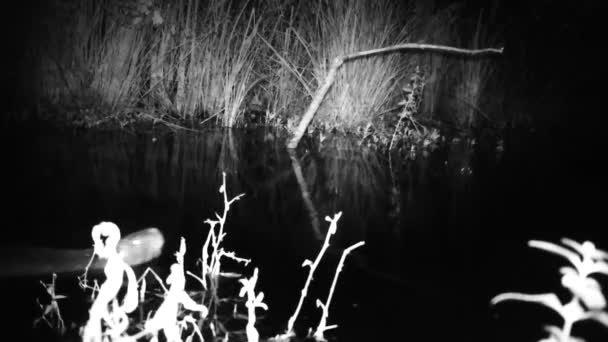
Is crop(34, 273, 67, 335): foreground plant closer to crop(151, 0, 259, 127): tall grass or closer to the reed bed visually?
the reed bed

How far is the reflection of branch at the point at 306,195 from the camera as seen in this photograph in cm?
284

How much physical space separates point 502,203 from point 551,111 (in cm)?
655

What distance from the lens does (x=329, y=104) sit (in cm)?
588

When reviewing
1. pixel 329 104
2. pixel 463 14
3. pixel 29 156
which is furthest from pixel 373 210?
pixel 463 14

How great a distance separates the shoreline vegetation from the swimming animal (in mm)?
3057

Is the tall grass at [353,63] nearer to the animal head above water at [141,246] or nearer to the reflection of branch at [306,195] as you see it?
the reflection of branch at [306,195]

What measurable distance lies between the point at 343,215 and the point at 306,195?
445mm

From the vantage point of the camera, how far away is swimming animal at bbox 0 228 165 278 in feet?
6.74

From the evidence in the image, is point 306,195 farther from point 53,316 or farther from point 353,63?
point 353,63

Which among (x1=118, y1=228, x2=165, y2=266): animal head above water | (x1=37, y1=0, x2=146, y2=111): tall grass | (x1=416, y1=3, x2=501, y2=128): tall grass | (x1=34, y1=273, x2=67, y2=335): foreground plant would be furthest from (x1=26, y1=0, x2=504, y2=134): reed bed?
(x1=34, y1=273, x2=67, y2=335): foreground plant

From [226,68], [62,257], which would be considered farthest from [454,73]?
[62,257]

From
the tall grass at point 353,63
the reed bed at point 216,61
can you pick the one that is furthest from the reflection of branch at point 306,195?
the reed bed at point 216,61

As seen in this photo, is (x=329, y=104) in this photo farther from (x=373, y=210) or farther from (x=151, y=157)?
(x=373, y=210)

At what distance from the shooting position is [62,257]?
2.18m
